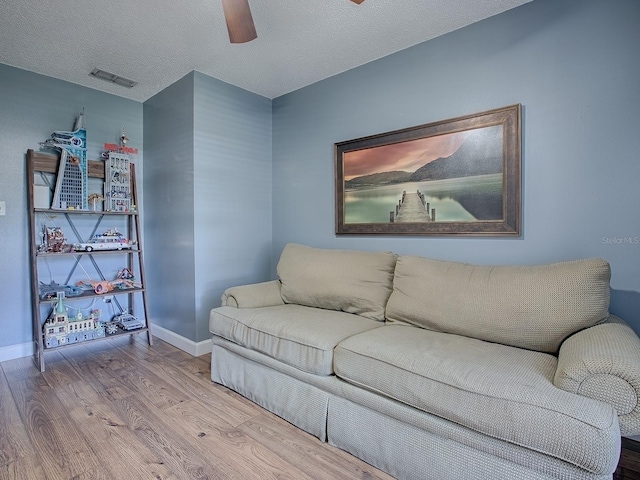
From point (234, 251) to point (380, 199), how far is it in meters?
1.42

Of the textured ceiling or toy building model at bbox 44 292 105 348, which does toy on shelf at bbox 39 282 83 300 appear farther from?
the textured ceiling

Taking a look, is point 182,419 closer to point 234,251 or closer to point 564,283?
point 234,251

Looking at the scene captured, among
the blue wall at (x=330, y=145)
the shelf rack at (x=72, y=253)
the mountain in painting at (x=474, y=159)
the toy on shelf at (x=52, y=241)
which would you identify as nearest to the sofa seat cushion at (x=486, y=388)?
the blue wall at (x=330, y=145)

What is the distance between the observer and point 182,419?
1893 millimetres

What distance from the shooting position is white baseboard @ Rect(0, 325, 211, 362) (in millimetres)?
2760

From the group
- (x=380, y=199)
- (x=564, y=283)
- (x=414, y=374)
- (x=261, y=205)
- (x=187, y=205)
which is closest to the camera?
(x=414, y=374)

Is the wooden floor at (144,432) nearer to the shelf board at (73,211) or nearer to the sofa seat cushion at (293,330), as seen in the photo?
the sofa seat cushion at (293,330)

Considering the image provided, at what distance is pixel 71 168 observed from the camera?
288 cm

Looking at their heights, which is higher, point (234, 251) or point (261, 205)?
point (261, 205)

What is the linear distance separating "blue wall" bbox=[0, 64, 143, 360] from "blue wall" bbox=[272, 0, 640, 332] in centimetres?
277

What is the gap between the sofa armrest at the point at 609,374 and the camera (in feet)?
3.51

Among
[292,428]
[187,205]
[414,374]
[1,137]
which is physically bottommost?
[292,428]

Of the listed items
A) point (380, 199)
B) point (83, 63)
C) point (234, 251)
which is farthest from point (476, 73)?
point (83, 63)

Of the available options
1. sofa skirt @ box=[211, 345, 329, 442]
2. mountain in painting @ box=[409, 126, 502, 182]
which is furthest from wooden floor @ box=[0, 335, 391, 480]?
mountain in painting @ box=[409, 126, 502, 182]
